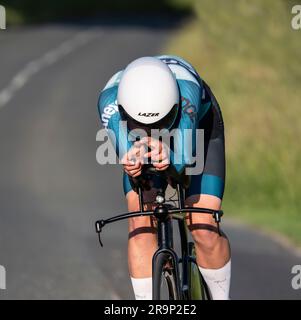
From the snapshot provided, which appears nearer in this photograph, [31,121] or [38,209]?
[38,209]

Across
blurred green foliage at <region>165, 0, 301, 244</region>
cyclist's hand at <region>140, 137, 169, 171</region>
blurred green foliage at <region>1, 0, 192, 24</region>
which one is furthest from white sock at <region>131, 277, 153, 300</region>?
blurred green foliage at <region>1, 0, 192, 24</region>

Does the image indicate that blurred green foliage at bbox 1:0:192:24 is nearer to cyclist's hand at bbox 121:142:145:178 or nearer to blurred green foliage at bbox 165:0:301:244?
blurred green foliage at bbox 165:0:301:244

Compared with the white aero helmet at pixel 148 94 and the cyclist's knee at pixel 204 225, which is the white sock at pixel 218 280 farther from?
the white aero helmet at pixel 148 94

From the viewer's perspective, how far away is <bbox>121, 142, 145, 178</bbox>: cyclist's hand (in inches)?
241

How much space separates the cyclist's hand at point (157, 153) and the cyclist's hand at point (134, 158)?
0.03 m

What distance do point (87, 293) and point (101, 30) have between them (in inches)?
1105

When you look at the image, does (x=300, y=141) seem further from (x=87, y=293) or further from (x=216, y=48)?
(x=216, y=48)

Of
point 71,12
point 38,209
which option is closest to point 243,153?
point 38,209

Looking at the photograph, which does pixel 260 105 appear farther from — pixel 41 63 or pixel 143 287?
pixel 143 287

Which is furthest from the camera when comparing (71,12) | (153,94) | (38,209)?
(71,12)

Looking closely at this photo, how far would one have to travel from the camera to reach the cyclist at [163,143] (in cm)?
613

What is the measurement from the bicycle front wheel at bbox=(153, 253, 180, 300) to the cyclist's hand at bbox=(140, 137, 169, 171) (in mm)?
550

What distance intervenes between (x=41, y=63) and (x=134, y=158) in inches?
964

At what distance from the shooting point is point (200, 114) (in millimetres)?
6980
